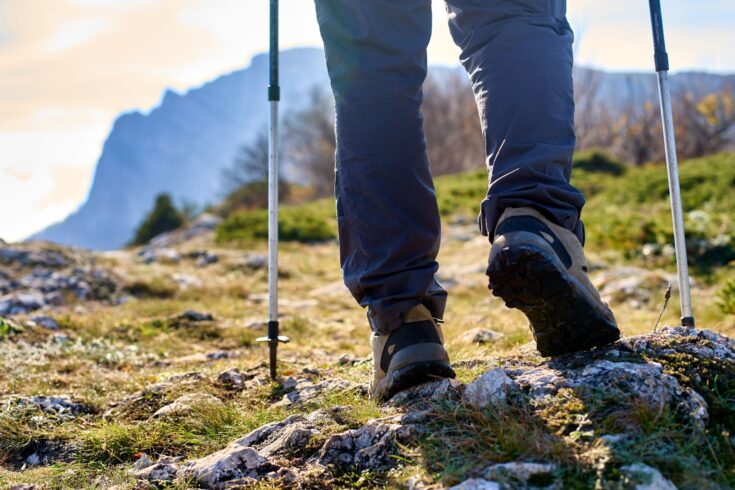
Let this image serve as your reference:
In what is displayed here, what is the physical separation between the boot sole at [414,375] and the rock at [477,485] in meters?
0.54

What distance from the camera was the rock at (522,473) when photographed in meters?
1.31

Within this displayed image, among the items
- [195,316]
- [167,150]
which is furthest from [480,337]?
[167,150]

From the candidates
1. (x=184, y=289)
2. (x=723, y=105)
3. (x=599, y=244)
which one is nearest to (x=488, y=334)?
(x=184, y=289)

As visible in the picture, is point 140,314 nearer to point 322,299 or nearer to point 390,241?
point 322,299

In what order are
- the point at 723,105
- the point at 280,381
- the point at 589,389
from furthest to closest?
the point at 723,105
the point at 280,381
the point at 589,389

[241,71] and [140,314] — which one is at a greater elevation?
[241,71]

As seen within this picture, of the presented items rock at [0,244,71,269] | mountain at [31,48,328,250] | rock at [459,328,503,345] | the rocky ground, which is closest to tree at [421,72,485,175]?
rock at [0,244,71,269]

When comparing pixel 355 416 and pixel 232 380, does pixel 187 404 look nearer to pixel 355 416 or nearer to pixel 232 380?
pixel 232 380

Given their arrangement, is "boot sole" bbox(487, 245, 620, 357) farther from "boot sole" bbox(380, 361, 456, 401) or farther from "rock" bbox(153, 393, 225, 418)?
"rock" bbox(153, 393, 225, 418)

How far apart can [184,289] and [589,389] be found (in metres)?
4.78

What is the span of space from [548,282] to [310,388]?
1032mm

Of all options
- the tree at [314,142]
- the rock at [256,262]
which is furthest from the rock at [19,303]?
the tree at [314,142]

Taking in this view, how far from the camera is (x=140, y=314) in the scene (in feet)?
16.1

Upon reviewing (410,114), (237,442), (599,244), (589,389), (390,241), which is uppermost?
(410,114)
